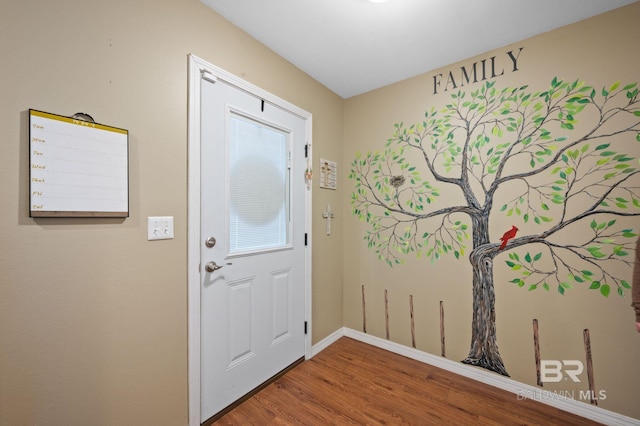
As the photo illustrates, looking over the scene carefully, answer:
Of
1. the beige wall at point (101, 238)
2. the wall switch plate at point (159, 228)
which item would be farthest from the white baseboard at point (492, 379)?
the wall switch plate at point (159, 228)

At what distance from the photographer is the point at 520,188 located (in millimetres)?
1809

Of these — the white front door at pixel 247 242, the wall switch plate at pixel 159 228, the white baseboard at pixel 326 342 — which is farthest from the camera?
the white baseboard at pixel 326 342

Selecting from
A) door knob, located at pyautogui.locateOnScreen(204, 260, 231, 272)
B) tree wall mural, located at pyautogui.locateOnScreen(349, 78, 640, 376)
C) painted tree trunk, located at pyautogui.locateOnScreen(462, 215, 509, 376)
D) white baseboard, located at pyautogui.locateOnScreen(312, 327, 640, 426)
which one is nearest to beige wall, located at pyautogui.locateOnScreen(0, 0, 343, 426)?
door knob, located at pyautogui.locateOnScreen(204, 260, 231, 272)

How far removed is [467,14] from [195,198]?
2.02 meters

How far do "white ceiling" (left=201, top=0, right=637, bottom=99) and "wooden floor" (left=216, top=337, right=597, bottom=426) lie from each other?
100 inches

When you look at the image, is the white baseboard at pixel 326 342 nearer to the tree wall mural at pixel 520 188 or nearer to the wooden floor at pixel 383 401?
the wooden floor at pixel 383 401

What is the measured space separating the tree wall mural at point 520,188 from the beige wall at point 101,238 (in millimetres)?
1763

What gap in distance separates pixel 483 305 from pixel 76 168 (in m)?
2.62

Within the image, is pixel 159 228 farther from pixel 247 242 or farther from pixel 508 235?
pixel 508 235

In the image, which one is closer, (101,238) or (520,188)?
(101,238)

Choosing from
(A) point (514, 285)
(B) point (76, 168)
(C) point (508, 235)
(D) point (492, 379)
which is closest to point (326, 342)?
(D) point (492, 379)

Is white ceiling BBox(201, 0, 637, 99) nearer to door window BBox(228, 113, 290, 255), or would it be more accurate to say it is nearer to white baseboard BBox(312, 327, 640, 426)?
door window BBox(228, 113, 290, 255)

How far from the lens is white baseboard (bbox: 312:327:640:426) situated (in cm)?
155

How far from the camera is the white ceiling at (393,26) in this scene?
1507mm
